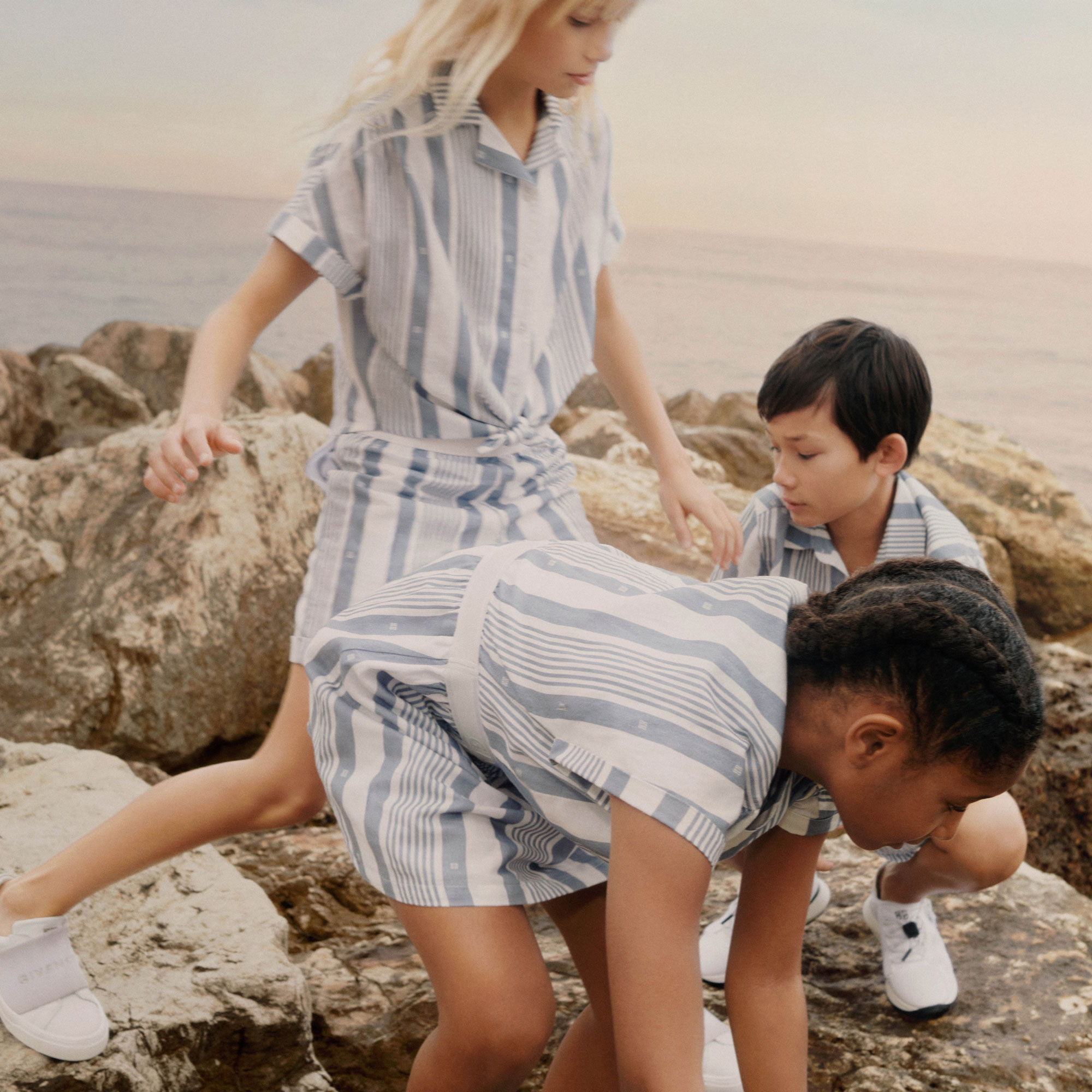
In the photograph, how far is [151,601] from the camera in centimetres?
274

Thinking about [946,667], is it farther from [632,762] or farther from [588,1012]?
[588,1012]

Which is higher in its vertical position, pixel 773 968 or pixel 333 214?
pixel 333 214

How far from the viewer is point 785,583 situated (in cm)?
120

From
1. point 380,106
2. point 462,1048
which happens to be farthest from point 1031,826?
point 380,106

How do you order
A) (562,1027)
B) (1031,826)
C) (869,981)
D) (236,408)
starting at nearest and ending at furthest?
(562,1027) → (869,981) → (1031,826) → (236,408)

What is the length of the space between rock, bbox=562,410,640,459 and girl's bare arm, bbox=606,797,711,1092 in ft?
11.4

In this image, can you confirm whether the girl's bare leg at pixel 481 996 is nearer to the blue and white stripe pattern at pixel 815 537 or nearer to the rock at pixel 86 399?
the blue and white stripe pattern at pixel 815 537

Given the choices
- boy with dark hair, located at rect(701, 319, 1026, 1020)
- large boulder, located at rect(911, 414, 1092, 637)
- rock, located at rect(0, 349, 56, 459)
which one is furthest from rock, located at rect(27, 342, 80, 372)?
boy with dark hair, located at rect(701, 319, 1026, 1020)

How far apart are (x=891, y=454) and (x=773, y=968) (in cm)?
87

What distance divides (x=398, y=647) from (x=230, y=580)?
162 cm

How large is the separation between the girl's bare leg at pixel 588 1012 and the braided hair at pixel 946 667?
0.51 meters

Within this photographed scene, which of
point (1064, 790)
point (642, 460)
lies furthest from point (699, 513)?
point (642, 460)

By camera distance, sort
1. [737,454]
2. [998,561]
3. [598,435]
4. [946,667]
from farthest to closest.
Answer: [737,454], [598,435], [998,561], [946,667]

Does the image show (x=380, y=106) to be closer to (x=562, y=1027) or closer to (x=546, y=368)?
(x=546, y=368)
